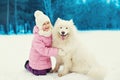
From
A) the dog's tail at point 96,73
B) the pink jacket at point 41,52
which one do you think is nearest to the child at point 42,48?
the pink jacket at point 41,52

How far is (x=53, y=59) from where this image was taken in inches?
85.7

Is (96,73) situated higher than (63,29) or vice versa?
(63,29)

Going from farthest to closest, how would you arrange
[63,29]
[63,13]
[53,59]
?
[63,13]
[53,59]
[63,29]

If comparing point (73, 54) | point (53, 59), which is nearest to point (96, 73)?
point (73, 54)

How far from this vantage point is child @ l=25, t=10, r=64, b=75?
1837mm

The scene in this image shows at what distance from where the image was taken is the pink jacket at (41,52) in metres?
1.84

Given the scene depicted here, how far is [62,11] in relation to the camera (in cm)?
330

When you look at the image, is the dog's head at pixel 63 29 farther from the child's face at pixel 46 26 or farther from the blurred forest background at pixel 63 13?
the blurred forest background at pixel 63 13

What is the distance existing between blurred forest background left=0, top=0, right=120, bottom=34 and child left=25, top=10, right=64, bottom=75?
55.3 inches

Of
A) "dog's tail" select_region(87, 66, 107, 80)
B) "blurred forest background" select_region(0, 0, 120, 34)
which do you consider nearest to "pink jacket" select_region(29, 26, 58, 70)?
"dog's tail" select_region(87, 66, 107, 80)

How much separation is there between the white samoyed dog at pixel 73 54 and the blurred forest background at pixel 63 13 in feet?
4.78

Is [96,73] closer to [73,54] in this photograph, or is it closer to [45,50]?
[73,54]

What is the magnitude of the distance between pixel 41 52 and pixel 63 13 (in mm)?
1521

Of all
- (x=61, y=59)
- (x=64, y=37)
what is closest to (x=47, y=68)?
(x=61, y=59)
